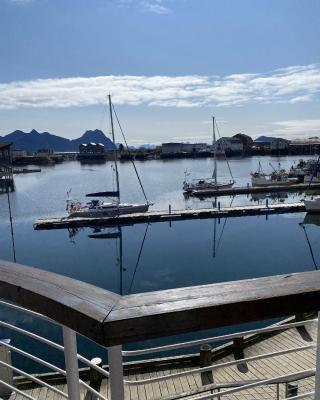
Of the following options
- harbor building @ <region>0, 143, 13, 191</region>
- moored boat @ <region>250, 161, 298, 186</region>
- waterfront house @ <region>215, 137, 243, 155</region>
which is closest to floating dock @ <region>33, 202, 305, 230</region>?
moored boat @ <region>250, 161, 298, 186</region>

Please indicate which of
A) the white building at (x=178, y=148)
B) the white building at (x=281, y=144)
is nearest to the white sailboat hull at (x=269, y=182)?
the white building at (x=281, y=144)

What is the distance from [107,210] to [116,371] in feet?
97.4

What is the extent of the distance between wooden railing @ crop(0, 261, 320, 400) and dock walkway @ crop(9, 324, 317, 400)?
4.40 meters

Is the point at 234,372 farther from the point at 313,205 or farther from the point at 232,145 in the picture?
the point at 232,145

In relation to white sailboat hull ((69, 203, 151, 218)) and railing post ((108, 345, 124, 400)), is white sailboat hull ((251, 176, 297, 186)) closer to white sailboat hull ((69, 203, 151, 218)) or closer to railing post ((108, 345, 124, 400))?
white sailboat hull ((69, 203, 151, 218))

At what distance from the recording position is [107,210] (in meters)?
30.3

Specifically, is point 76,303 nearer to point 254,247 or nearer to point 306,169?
point 254,247

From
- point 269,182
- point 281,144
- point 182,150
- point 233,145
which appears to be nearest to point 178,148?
point 182,150

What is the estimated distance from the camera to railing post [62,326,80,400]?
0.98 m

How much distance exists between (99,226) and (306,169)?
3868 cm

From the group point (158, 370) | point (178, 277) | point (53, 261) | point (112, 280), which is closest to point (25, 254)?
point (53, 261)

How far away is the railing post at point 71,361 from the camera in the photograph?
3.21 feet

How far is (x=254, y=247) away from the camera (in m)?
21.8

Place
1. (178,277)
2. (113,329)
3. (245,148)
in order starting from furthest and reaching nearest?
1. (245,148)
2. (178,277)
3. (113,329)
